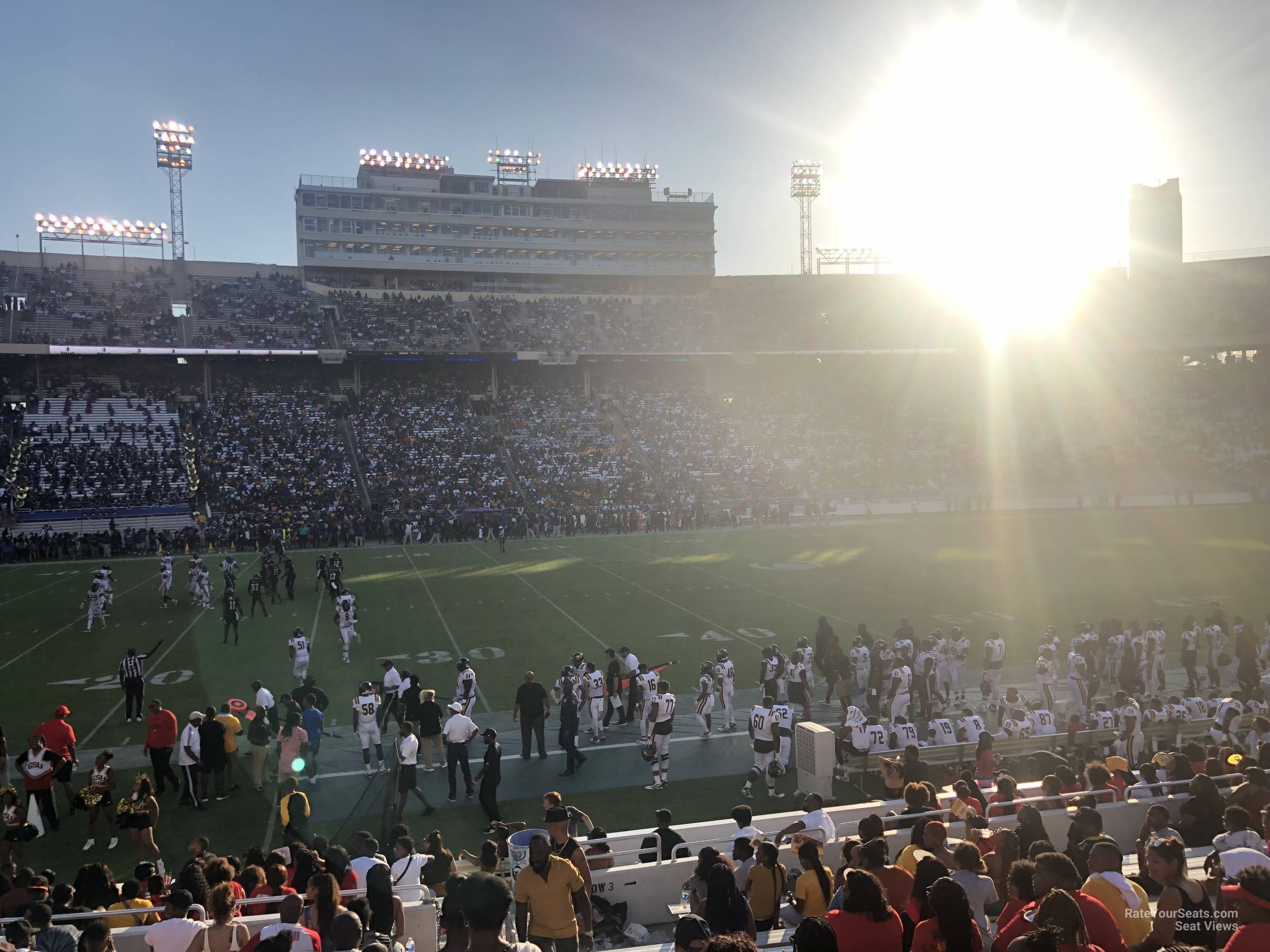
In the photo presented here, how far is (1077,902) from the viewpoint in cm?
452

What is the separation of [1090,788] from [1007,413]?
53.5 meters

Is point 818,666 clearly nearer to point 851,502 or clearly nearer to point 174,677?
point 174,677

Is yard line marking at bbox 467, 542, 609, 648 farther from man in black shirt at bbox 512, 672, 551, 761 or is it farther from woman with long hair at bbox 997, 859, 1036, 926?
woman with long hair at bbox 997, 859, 1036, 926

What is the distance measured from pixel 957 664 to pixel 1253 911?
37.4ft

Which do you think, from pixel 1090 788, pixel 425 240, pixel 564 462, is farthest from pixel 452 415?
pixel 1090 788

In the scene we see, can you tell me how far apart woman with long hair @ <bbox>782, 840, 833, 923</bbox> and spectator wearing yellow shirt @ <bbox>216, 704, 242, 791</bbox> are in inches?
330

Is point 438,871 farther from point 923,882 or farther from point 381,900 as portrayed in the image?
point 923,882

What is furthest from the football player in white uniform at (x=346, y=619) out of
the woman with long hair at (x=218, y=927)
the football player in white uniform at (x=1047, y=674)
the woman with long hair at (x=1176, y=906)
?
the woman with long hair at (x=1176, y=906)

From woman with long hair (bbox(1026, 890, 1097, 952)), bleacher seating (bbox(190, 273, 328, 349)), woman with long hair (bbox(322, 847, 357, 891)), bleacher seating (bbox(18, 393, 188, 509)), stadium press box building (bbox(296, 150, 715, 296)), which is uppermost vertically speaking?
stadium press box building (bbox(296, 150, 715, 296))

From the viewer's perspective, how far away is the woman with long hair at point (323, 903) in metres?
5.06

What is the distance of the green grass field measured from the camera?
1145 cm

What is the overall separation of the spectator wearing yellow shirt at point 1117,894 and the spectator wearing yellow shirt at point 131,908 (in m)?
5.94

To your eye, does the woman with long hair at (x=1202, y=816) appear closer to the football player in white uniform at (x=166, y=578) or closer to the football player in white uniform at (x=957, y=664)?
the football player in white uniform at (x=957, y=664)

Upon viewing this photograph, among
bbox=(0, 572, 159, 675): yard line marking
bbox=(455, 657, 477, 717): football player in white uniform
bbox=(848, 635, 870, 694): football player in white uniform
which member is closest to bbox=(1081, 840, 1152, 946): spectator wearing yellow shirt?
bbox=(455, 657, 477, 717): football player in white uniform
